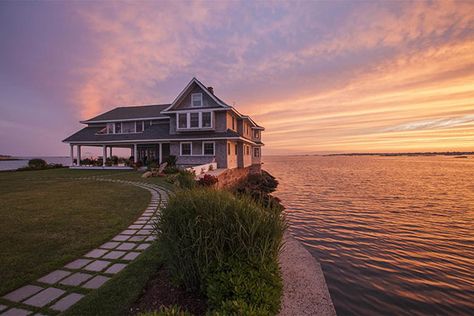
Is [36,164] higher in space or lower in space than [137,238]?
higher

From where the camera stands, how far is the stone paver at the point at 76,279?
3447mm

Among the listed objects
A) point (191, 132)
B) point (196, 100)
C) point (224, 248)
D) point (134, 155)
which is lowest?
point (224, 248)

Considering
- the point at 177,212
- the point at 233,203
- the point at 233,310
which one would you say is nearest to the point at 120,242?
the point at 177,212

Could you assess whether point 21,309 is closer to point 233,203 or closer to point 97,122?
point 233,203

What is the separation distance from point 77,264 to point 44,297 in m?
1.01

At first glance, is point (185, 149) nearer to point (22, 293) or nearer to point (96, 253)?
point (96, 253)

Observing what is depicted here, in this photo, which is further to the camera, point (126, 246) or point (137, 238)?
point (137, 238)

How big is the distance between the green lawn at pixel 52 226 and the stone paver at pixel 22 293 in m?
0.11

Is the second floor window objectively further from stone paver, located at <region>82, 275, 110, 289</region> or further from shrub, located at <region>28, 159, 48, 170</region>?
stone paver, located at <region>82, 275, 110, 289</region>

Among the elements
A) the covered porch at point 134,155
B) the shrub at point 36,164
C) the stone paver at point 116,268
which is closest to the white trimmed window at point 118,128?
the covered porch at point 134,155

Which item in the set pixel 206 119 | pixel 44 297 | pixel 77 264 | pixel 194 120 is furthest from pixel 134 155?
pixel 44 297

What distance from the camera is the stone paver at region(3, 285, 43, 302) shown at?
3060mm

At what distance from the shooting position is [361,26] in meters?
12.2

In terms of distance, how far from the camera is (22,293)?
125 inches
